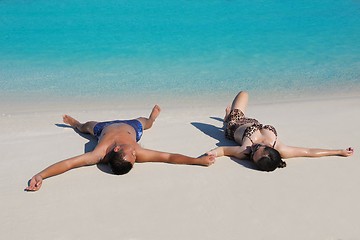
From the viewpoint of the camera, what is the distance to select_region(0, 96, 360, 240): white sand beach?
13.0 ft

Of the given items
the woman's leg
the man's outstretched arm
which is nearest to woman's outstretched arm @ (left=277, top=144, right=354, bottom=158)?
the woman's leg

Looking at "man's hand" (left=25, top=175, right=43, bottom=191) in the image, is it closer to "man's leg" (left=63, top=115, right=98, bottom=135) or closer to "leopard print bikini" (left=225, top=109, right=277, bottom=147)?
"man's leg" (left=63, top=115, right=98, bottom=135)

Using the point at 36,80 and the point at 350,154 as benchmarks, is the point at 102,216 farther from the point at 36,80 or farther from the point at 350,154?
the point at 36,80

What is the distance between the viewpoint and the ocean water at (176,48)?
348 inches

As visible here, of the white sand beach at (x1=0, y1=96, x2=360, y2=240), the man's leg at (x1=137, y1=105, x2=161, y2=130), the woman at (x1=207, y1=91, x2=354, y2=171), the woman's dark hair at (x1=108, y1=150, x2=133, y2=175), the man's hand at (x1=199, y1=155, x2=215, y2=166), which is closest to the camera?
the white sand beach at (x1=0, y1=96, x2=360, y2=240)

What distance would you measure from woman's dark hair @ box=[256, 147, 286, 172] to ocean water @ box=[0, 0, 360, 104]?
138 inches

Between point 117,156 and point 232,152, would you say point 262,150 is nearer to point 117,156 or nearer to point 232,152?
point 232,152

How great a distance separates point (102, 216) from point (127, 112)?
3.04 meters

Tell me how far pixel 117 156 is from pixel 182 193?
0.79 m

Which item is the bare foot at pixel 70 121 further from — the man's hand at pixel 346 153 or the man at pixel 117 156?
the man's hand at pixel 346 153

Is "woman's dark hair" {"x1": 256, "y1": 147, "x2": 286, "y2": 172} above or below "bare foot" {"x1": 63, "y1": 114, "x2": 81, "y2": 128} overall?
below

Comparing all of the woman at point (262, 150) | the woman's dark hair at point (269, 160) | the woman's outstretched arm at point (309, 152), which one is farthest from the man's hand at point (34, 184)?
the woman's outstretched arm at point (309, 152)

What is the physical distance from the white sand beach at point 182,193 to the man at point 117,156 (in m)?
0.07

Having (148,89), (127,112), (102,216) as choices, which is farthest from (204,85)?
(102,216)
